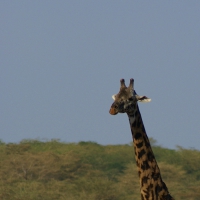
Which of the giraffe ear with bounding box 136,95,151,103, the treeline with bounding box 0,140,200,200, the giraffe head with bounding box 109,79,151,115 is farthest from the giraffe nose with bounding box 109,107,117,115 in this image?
the treeline with bounding box 0,140,200,200

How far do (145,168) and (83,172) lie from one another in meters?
28.2

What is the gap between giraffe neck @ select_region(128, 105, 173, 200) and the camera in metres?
9.80

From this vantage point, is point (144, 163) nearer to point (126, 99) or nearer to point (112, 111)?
point (126, 99)

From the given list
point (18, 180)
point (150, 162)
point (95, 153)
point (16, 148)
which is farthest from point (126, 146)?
point (150, 162)

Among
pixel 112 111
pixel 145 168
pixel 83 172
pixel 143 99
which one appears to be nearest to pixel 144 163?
pixel 145 168

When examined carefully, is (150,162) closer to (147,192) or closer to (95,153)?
(147,192)

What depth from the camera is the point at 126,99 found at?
936 cm

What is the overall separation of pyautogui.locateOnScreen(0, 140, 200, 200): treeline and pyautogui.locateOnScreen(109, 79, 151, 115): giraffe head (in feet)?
64.9

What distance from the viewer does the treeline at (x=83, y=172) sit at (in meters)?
31.1

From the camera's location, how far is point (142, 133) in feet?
32.5

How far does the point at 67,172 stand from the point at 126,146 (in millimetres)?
10016

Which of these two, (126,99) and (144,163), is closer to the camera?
(126,99)

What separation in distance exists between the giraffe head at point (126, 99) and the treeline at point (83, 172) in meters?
19.8

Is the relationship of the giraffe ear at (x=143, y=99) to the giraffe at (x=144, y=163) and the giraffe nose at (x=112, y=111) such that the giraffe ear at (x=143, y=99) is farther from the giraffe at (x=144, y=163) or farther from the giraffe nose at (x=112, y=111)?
the giraffe nose at (x=112, y=111)
